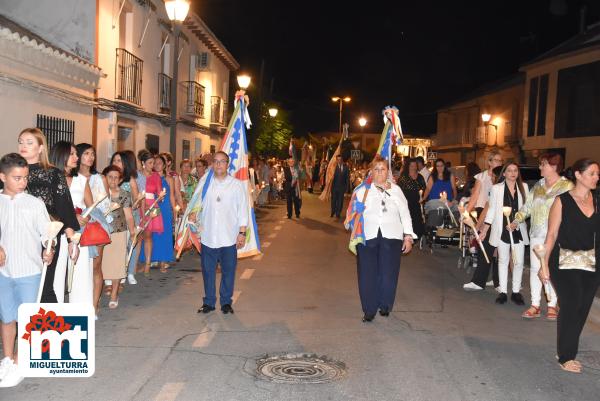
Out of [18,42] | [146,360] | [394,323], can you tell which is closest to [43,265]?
[146,360]

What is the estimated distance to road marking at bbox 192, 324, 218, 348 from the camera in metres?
6.39

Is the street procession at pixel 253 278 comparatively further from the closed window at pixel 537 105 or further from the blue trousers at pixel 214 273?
the closed window at pixel 537 105

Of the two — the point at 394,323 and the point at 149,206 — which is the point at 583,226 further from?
the point at 149,206

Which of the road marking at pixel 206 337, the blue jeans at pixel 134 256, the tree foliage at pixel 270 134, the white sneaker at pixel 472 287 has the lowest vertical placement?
the road marking at pixel 206 337

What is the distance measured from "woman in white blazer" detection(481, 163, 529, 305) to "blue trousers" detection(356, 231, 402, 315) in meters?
1.78

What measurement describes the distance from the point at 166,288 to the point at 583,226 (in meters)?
5.51

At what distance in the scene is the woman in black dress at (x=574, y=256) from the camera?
19.2ft

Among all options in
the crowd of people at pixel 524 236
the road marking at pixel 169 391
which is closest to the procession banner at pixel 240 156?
the crowd of people at pixel 524 236

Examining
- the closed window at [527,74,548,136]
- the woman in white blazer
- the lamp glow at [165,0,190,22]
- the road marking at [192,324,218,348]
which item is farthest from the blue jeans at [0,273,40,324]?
the closed window at [527,74,548,136]

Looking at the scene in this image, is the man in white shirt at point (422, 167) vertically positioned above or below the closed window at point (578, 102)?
below

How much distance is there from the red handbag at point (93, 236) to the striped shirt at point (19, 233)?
4.96 ft

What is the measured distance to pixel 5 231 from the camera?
5.24 m

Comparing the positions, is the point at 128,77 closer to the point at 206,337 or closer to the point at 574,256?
the point at 206,337

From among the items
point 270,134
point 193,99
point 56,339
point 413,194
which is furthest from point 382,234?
point 270,134
